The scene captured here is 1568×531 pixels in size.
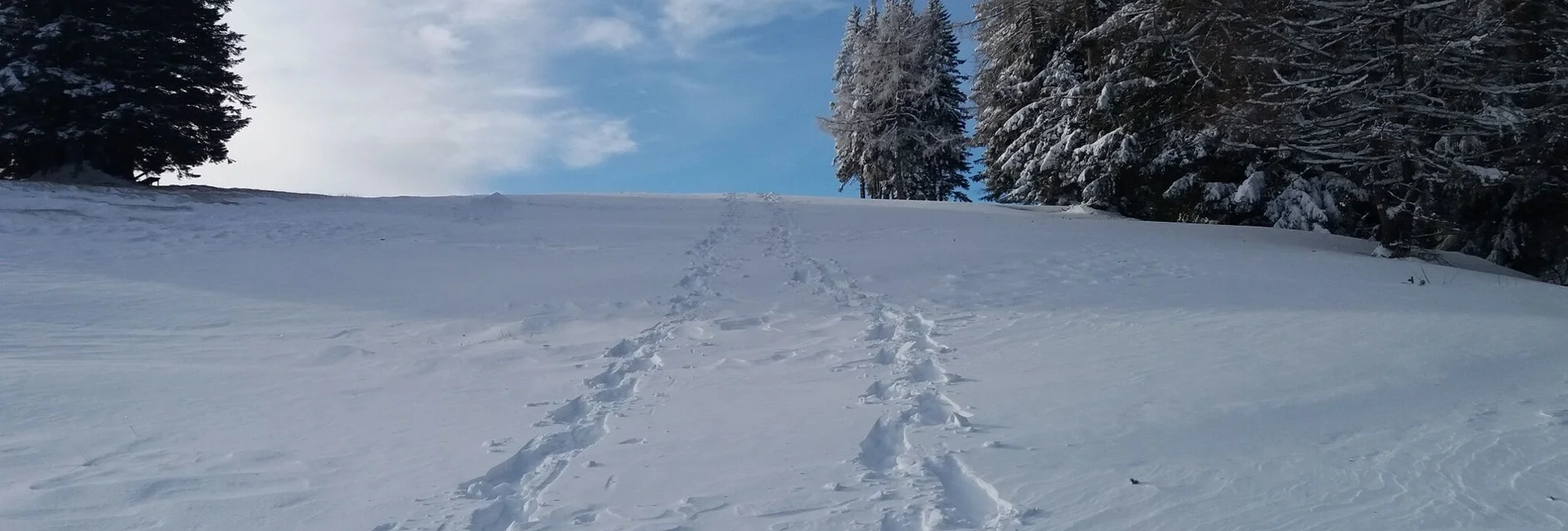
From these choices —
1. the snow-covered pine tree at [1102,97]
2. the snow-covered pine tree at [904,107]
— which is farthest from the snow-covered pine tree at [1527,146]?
the snow-covered pine tree at [904,107]

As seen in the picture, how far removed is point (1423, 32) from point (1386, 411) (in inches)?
370

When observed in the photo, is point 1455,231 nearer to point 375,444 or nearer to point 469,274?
point 469,274

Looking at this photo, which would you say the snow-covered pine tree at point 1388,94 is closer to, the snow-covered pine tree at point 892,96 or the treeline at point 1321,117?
the treeline at point 1321,117

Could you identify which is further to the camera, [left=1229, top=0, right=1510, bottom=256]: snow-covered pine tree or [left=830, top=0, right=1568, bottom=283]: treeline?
[left=830, top=0, right=1568, bottom=283]: treeline

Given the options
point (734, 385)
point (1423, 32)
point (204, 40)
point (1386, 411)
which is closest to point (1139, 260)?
point (1423, 32)

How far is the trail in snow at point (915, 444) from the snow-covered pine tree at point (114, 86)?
51.1 ft

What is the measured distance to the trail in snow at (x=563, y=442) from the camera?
14.4 ft

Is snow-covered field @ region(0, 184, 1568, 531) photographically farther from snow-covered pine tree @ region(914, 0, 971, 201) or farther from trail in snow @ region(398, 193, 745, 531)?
snow-covered pine tree @ region(914, 0, 971, 201)

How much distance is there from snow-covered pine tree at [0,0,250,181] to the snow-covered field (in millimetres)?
4847

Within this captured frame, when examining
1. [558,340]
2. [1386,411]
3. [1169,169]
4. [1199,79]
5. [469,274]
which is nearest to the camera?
[1386,411]

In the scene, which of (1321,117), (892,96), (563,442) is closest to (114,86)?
(563,442)

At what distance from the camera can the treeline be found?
11922 mm

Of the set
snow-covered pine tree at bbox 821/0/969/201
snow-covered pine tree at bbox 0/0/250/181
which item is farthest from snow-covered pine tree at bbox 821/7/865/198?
snow-covered pine tree at bbox 0/0/250/181

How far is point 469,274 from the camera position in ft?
38.5
